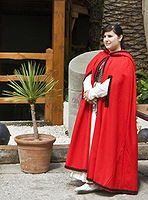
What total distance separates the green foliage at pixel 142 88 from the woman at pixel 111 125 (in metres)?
4.95

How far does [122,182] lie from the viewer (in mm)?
3727

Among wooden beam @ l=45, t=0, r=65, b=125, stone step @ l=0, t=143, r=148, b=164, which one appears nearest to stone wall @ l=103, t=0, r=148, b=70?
wooden beam @ l=45, t=0, r=65, b=125

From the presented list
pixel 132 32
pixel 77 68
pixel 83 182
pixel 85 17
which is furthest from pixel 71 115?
pixel 85 17

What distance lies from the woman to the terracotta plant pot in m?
0.60

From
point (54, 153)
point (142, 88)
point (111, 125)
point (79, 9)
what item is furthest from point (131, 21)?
point (111, 125)

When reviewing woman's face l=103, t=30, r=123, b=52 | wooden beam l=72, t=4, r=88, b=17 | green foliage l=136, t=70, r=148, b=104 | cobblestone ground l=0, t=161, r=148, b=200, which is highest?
wooden beam l=72, t=4, r=88, b=17

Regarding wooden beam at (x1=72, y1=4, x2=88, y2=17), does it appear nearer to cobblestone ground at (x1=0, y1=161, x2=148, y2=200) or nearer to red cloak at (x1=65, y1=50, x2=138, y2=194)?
cobblestone ground at (x1=0, y1=161, x2=148, y2=200)

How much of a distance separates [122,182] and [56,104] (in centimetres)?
361

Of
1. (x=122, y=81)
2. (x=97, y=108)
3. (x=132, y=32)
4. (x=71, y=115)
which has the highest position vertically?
(x=132, y=32)

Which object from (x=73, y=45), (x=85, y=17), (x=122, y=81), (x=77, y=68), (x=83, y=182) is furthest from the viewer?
(x=85, y=17)

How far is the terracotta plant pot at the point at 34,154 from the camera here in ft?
13.9

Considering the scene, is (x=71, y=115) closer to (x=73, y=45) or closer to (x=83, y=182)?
(x=83, y=182)

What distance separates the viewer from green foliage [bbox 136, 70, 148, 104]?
872cm

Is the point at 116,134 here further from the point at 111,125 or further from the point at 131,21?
the point at 131,21
